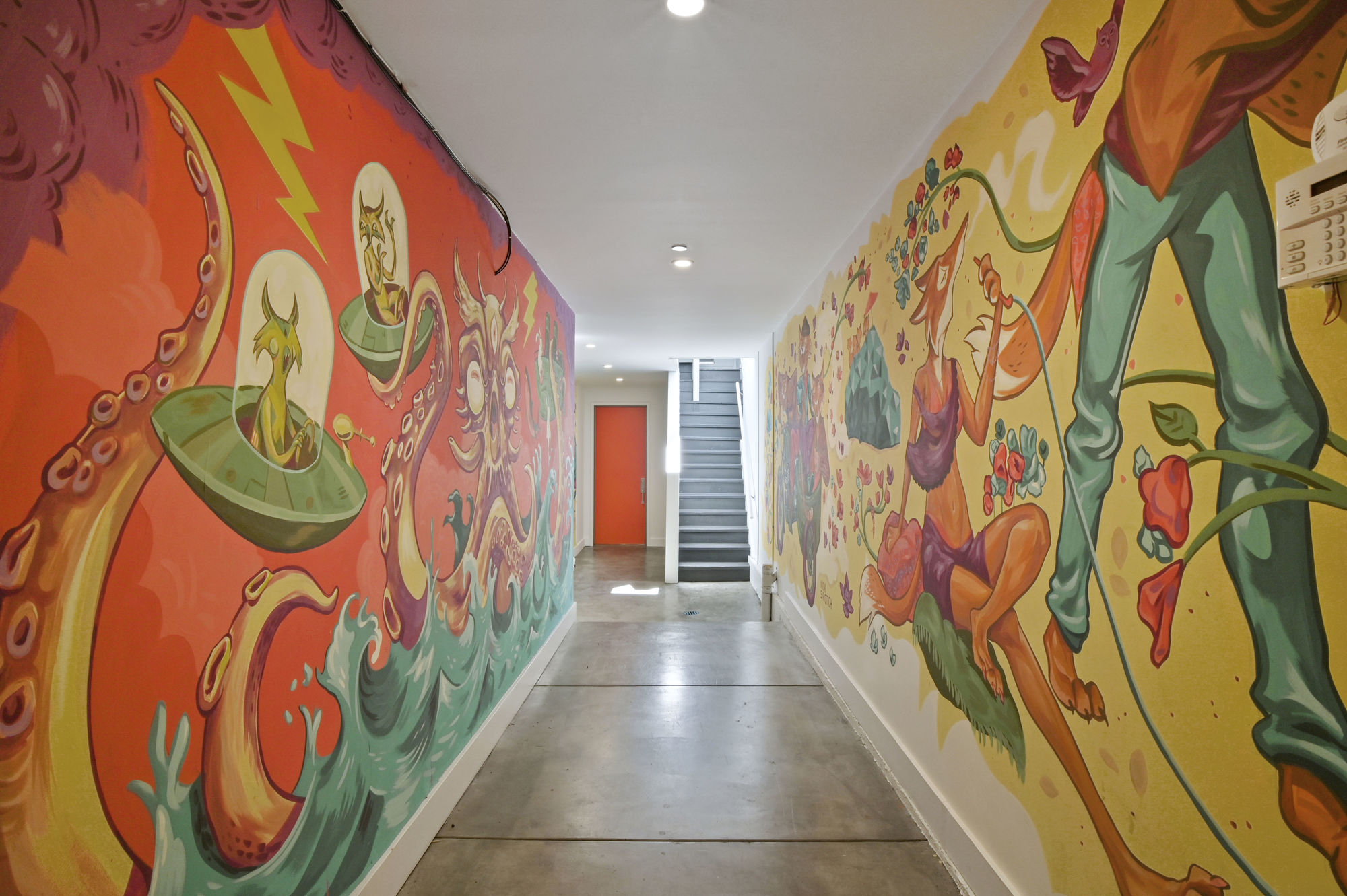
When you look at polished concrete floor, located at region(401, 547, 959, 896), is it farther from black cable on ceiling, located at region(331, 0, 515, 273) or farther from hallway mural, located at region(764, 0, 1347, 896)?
black cable on ceiling, located at region(331, 0, 515, 273)

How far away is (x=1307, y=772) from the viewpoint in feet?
2.94

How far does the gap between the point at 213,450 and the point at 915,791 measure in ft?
8.57

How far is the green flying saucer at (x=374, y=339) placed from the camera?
167 cm

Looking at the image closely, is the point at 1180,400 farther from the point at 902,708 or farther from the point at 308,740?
the point at 308,740

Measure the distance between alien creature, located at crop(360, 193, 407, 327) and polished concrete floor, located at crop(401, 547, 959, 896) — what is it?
1862 mm

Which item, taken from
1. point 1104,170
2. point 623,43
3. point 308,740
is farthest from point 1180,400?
point 308,740

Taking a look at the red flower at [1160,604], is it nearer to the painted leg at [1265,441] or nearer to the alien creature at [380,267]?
the painted leg at [1265,441]

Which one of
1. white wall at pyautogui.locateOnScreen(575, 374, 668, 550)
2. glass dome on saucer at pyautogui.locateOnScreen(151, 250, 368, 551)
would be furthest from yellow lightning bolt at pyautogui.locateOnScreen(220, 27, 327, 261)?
white wall at pyautogui.locateOnScreen(575, 374, 668, 550)

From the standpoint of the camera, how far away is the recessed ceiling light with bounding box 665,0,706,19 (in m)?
1.56

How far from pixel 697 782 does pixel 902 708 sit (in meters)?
0.94

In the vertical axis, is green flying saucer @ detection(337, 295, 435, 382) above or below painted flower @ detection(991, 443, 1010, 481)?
above

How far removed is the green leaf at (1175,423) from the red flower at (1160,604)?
0.23 metres

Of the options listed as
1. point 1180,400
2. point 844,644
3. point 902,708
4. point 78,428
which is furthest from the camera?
point 844,644

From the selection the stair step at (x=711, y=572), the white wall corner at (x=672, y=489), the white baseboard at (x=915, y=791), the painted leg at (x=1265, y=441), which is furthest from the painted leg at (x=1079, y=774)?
the stair step at (x=711, y=572)
